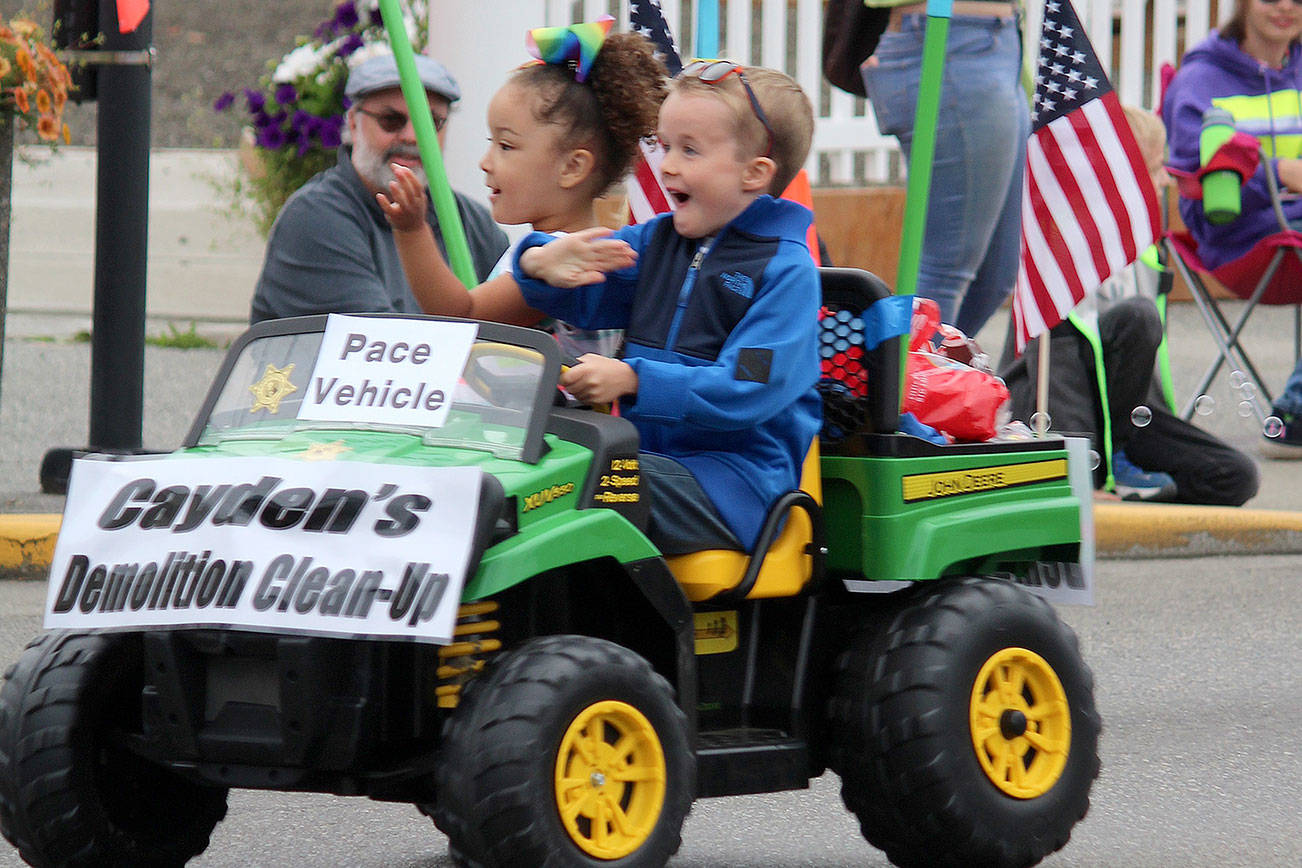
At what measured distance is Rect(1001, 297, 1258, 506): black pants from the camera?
286 inches

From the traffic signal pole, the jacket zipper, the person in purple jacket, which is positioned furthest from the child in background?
the jacket zipper

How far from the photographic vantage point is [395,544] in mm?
2893

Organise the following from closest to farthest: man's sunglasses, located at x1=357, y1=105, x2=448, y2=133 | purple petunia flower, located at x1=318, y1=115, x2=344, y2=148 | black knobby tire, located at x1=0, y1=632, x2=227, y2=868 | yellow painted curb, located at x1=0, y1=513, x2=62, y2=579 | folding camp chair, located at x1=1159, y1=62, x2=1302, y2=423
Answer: black knobby tire, located at x1=0, y1=632, x2=227, y2=868, man's sunglasses, located at x1=357, y1=105, x2=448, y2=133, yellow painted curb, located at x1=0, y1=513, x2=62, y2=579, folding camp chair, located at x1=1159, y1=62, x2=1302, y2=423, purple petunia flower, located at x1=318, y1=115, x2=344, y2=148

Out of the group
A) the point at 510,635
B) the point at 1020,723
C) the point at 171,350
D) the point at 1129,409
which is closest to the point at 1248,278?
the point at 1129,409

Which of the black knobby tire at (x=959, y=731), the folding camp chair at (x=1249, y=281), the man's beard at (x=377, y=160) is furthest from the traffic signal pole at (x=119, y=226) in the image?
the folding camp chair at (x=1249, y=281)

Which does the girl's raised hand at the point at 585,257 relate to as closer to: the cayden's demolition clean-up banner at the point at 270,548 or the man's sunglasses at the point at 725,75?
the man's sunglasses at the point at 725,75

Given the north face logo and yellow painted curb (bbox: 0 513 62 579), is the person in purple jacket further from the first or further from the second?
the north face logo

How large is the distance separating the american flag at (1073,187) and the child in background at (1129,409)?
1935mm

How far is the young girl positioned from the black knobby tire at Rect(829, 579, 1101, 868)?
844 millimetres

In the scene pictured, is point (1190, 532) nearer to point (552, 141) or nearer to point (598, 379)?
point (552, 141)

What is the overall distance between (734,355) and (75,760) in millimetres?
1169

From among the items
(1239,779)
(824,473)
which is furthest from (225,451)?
(1239,779)

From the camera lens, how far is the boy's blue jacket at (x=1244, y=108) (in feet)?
29.0

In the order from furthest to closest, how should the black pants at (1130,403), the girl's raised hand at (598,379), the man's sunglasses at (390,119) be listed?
1. the black pants at (1130,403)
2. the man's sunglasses at (390,119)
3. the girl's raised hand at (598,379)
